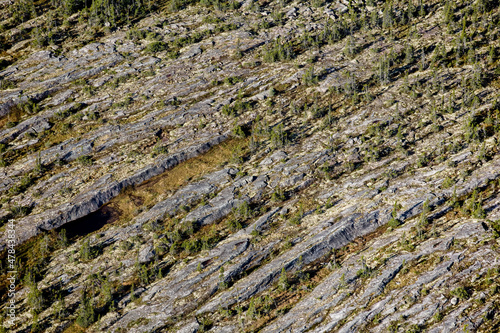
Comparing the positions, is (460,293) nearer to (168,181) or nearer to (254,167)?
(254,167)

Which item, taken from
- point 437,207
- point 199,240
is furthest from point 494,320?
point 199,240

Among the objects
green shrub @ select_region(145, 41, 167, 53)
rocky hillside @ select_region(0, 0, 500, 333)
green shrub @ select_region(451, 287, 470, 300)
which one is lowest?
green shrub @ select_region(451, 287, 470, 300)

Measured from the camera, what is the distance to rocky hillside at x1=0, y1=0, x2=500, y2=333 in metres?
33.3

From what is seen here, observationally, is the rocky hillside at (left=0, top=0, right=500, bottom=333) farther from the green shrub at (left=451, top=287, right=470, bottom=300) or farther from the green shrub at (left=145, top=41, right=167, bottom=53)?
the green shrub at (left=451, top=287, right=470, bottom=300)

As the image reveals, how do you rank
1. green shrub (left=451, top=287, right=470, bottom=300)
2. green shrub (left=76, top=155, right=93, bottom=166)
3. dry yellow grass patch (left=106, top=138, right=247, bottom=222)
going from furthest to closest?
green shrub (left=76, top=155, right=93, bottom=166) < dry yellow grass patch (left=106, top=138, right=247, bottom=222) < green shrub (left=451, top=287, right=470, bottom=300)

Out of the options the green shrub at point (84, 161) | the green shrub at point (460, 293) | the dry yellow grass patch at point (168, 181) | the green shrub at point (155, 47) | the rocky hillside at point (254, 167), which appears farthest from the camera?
the green shrub at point (155, 47)

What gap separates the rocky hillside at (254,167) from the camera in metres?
33.3

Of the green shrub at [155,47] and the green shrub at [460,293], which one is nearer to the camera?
the green shrub at [460,293]

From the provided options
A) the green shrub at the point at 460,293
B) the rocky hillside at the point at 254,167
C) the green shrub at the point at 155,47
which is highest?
the green shrub at the point at 155,47

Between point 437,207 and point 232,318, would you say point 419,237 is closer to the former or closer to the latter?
point 437,207

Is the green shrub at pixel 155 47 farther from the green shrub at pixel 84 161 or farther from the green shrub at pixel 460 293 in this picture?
the green shrub at pixel 460 293

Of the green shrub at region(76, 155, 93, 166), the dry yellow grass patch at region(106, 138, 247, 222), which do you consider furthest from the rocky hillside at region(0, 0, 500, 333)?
the green shrub at region(76, 155, 93, 166)

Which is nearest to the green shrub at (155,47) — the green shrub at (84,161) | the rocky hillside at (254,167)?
the rocky hillside at (254,167)

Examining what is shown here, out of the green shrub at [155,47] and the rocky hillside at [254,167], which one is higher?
the green shrub at [155,47]
